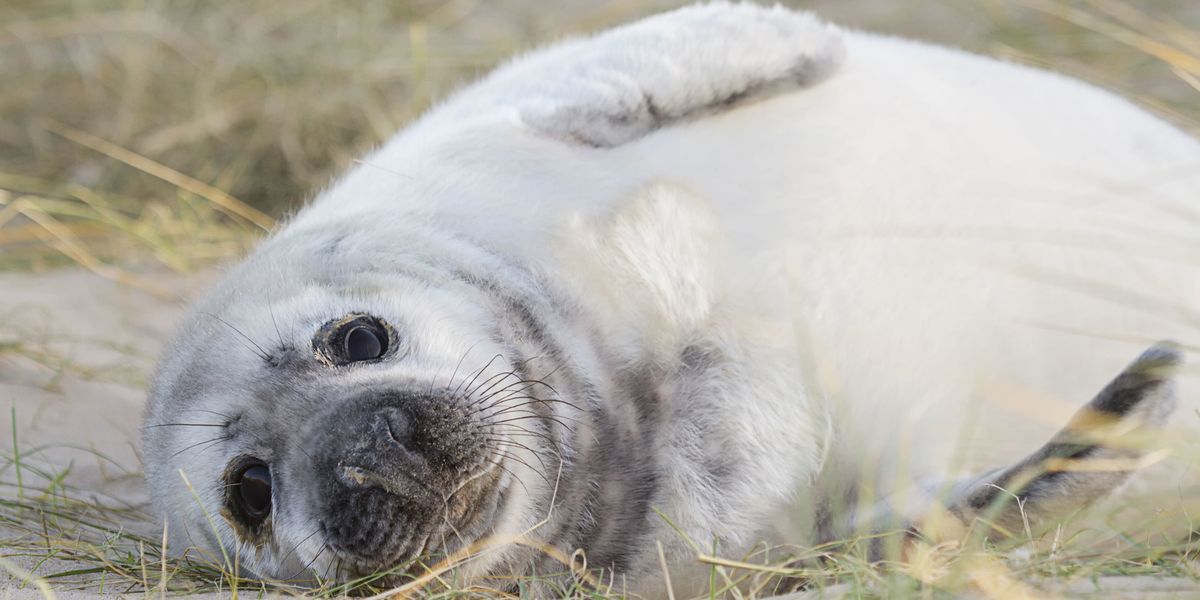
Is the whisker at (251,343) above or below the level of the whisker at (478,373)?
below

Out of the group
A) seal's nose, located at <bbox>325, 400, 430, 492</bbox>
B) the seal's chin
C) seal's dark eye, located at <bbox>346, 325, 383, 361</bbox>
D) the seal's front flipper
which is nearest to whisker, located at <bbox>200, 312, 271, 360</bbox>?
seal's dark eye, located at <bbox>346, 325, 383, 361</bbox>

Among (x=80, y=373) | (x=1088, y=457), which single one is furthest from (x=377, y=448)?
(x=80, y=373)

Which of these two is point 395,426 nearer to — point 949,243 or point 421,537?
point 421,537

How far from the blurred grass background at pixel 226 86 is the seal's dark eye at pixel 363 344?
88.1 inches

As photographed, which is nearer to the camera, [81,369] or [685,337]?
[685,337]

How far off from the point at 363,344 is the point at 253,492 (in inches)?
11.2

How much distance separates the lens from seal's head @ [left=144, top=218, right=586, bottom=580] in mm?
1889

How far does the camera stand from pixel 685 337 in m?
2.22

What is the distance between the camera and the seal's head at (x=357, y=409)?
1889mm

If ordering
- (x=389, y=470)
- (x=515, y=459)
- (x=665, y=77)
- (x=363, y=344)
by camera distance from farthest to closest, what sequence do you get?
(x=665, y=77), (x=363, y=344), (x=515, y=459), (x=389, y=470)

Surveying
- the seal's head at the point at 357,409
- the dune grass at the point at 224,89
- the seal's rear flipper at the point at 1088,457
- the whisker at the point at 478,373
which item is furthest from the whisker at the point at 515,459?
the dune grass at the point at 224,89

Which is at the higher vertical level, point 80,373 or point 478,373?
point 478,373

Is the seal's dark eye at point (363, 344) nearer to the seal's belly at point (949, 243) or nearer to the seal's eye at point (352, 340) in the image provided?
the seal's eye at point (352, 340)

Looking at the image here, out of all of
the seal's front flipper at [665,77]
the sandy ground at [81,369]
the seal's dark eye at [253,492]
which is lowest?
the sandy ground at [81,369]
